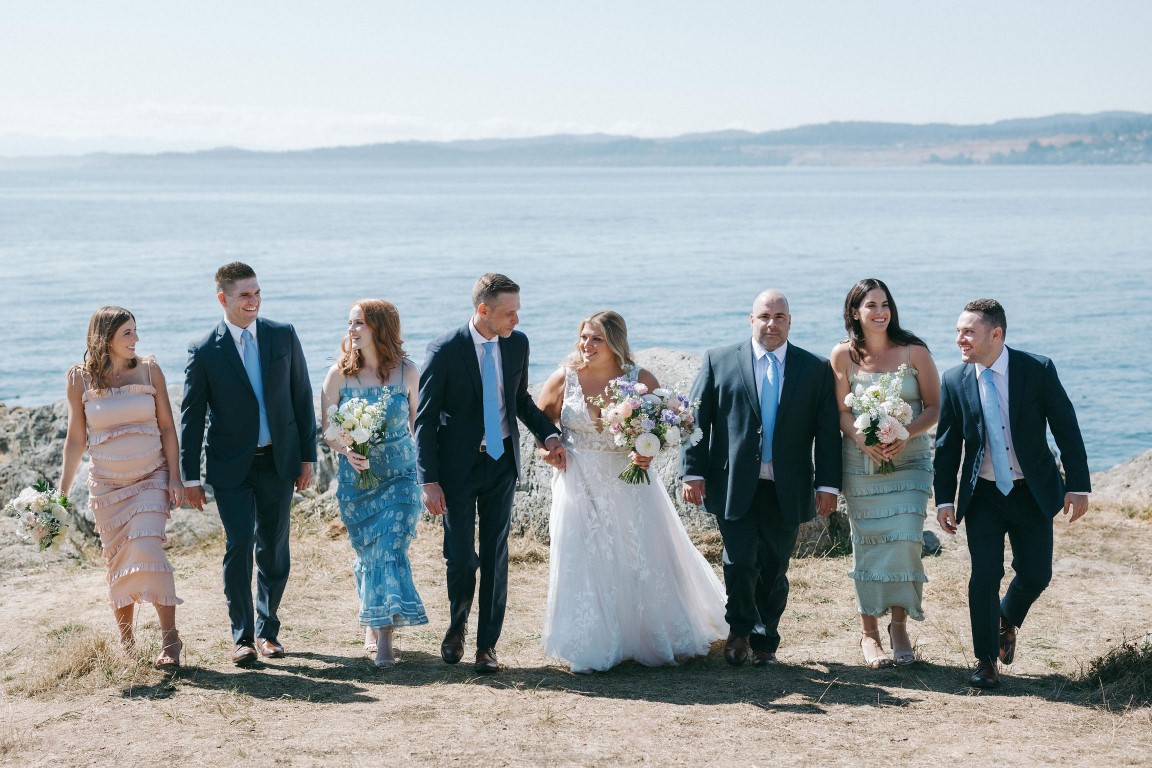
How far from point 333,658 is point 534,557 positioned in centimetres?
342

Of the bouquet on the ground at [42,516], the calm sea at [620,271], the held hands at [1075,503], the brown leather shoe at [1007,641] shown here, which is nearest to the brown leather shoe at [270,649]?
the bouquet on the ground at [42,516]

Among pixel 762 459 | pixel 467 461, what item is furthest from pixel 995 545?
pixel 467 461

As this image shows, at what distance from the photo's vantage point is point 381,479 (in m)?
8.50

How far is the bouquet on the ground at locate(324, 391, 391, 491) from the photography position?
805 centimetres

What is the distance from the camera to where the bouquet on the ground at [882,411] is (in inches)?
298

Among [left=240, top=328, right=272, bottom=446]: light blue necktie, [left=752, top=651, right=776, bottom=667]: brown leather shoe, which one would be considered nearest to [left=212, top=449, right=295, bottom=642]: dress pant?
[left=240, top=328, right=272, bottom=446]: light blue necktie

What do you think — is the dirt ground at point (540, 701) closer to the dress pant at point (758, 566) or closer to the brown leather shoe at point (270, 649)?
the brown leather shoe at point (270, 649)

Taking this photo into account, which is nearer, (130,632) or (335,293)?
(130,632)

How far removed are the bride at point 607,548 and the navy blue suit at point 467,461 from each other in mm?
393

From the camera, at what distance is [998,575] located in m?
7.49

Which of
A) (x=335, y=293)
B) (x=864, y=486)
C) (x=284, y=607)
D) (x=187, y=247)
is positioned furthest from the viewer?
(x=187, y=247)

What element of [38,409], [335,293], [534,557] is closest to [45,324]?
[335,293]

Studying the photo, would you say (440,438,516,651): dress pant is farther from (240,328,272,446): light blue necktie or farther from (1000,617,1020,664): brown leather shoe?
(1000,617,1020,664): brown leather shoe

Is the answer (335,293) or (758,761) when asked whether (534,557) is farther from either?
(335,293)
